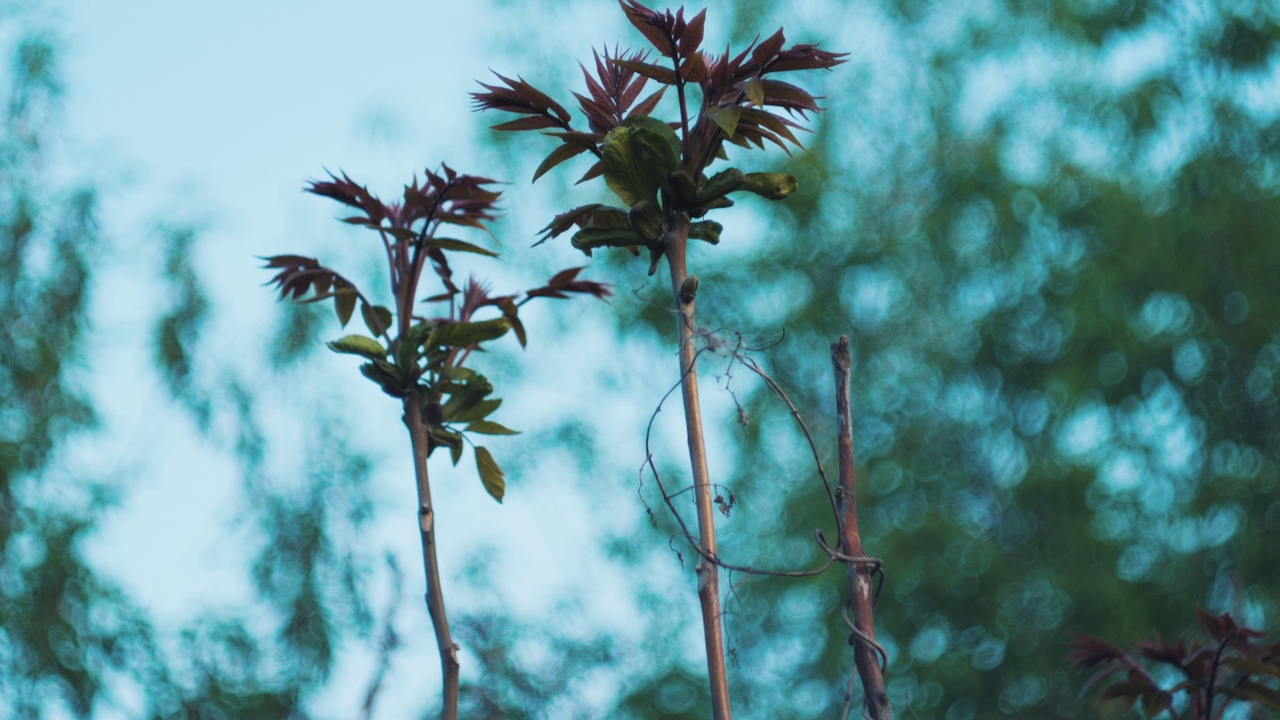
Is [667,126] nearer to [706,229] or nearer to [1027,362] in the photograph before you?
[706,229]

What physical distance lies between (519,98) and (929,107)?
863cm

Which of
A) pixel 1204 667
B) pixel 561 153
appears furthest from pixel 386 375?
pixel 1204 667

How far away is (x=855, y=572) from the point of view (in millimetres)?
1459

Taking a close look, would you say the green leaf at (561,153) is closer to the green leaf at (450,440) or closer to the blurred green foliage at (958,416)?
the green leaf at (450,440)

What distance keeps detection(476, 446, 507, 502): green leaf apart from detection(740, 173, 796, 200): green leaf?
0.64 meters

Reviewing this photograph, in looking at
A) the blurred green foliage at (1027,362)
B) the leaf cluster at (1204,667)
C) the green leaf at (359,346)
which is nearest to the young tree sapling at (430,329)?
the green leaf at (359,346)

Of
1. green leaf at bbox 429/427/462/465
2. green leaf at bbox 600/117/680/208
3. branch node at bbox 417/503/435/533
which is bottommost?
branch node at bbox 417/503/435/533

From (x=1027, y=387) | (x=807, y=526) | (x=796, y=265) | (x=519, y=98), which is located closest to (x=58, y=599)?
(x=807, y=526)

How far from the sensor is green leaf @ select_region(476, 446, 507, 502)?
1.96m

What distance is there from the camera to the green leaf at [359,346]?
5.76 ft

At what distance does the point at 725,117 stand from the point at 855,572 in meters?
0.55

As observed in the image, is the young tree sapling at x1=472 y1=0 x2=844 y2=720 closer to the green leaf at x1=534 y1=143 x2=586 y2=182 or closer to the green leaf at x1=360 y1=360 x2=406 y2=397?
the green leaf at x1=534 y1=143 x2=586 y2=182

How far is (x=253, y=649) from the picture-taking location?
7.76m

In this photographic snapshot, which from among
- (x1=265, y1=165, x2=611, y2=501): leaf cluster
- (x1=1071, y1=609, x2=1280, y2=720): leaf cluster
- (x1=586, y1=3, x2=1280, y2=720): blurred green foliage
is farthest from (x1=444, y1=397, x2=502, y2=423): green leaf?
(x1=586, y1=3, x2=1280, y2=720): blurred green foliage
